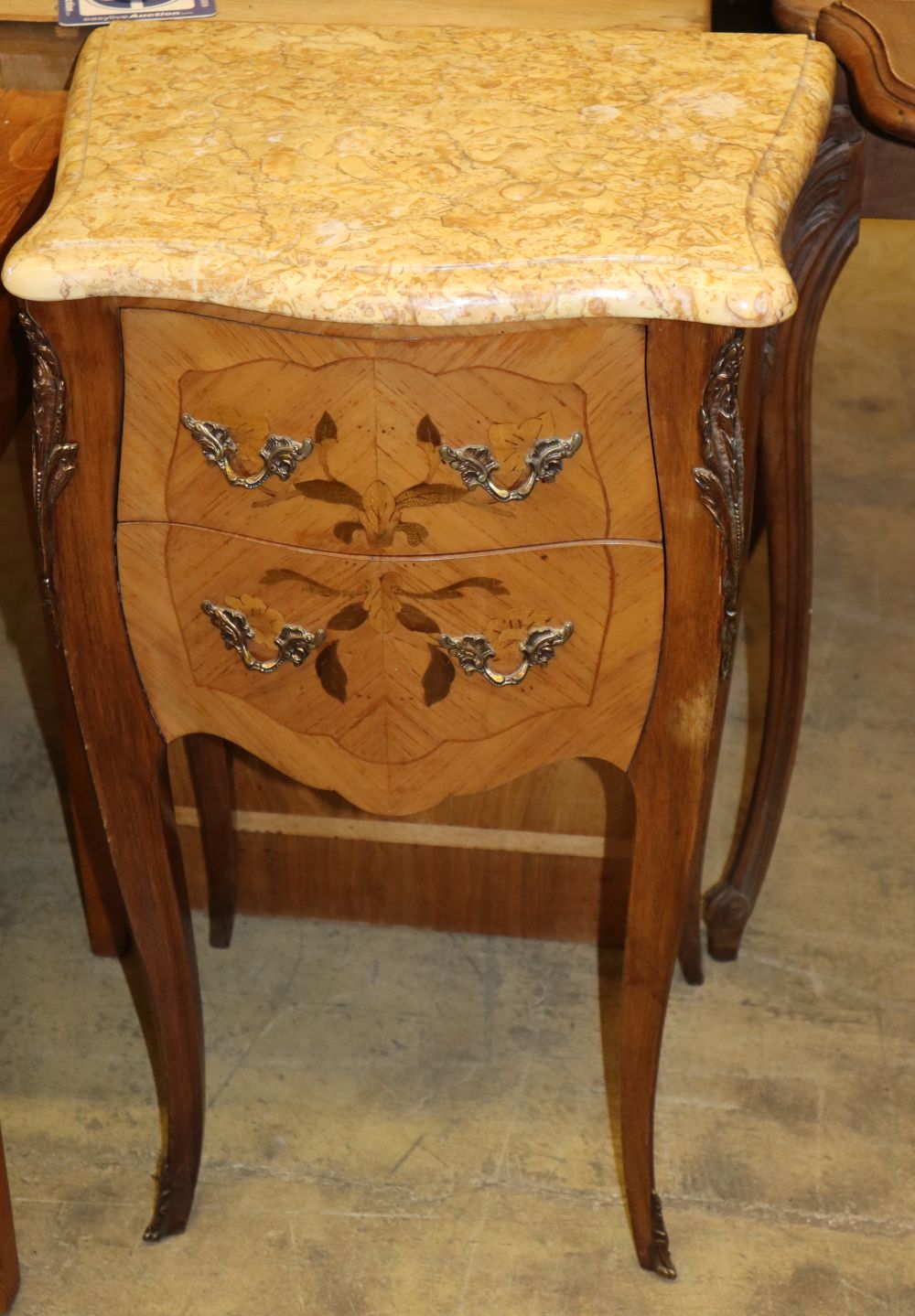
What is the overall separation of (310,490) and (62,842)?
3.20 ft

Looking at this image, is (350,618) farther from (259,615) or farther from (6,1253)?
(6,1253)

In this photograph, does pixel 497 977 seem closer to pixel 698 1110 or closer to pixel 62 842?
pixel 698 1110

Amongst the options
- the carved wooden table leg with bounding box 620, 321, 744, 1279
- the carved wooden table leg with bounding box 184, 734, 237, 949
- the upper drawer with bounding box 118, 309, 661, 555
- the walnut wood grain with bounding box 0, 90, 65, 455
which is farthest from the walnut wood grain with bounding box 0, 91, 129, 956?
the carved wooden table leg with bounding box 620, 321, 744, 1279

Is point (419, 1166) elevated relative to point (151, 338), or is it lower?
lower

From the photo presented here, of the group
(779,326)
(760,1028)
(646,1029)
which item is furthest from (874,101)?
(760,1028)

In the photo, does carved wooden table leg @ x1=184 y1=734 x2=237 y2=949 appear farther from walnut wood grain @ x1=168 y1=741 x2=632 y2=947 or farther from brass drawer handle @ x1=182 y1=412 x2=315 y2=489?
brass drawer handle @ x1=182 y1=412 x2=315 y2=489

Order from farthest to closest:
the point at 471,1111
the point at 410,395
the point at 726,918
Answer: the point at 726,918 < the point at 471,1111 < the point at 410,395

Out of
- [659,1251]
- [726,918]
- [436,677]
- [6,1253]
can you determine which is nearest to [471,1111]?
[659,1251]

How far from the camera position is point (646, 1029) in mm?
1265

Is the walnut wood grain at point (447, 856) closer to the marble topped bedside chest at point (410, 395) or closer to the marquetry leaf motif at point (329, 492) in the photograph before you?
the marble topped bedside chest at point (410, 395)

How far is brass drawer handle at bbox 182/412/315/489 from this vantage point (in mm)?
974

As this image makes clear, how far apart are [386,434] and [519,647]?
7.1 inches

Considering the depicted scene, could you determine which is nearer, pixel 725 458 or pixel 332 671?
pixel 725 458

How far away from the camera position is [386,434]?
0.96m
